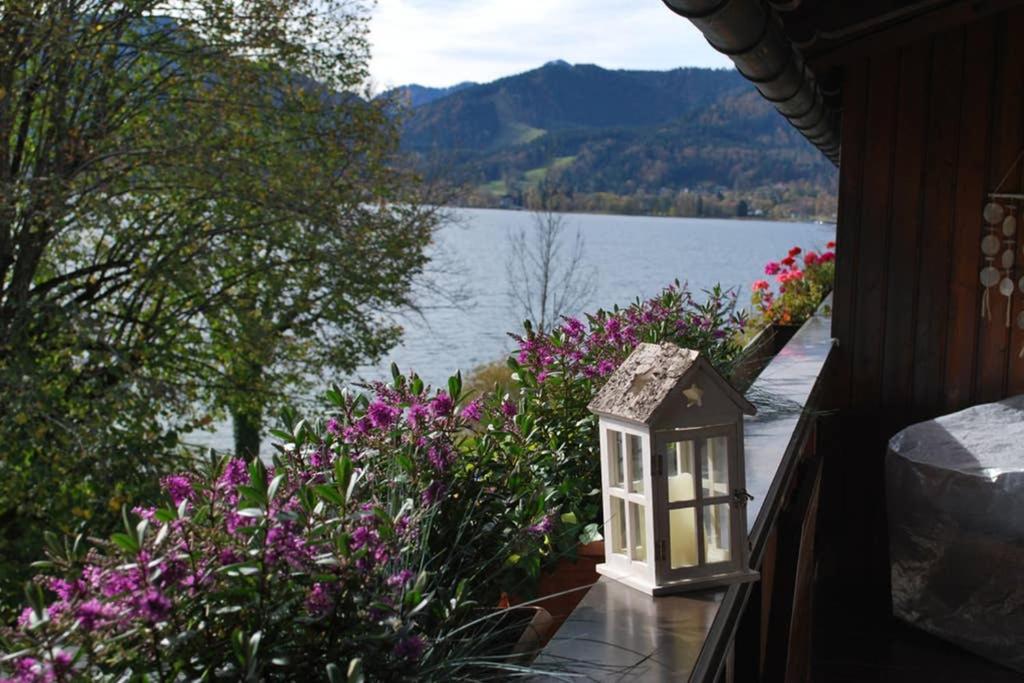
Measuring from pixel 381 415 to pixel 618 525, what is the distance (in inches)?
14.0

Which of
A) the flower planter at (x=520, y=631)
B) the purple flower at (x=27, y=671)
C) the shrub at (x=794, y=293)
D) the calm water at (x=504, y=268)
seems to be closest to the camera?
the purple flower at (x=27, y=671)

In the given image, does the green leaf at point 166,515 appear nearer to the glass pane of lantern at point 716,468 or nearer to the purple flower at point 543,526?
the purple flower at point 543,526

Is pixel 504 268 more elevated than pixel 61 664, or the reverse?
pixel 61 664

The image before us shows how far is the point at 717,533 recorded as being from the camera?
1273 millimetres

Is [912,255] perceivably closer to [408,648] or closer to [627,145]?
[408,648]

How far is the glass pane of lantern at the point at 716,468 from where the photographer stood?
1252 mm

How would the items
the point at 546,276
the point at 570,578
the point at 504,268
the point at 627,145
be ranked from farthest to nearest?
1. the point at 627,145
2. the point at 504,268
3. the point at 546,276
4. the point at 570,578

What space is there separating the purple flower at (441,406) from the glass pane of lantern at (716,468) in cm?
35

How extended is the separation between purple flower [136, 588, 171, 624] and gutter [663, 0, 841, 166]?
4.90ft

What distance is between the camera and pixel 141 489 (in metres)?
6.02

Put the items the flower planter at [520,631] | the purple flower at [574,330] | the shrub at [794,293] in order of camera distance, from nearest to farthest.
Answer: the flower planter at [520,631] → the purple flower at [574,330] → the shrub at [794,293]

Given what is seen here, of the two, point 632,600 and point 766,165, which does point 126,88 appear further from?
point 766,165

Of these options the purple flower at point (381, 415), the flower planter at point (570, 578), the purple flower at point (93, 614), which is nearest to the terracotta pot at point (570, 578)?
the flower planter at point (570, 578)

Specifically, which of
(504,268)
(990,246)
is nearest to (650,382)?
(990,246)
